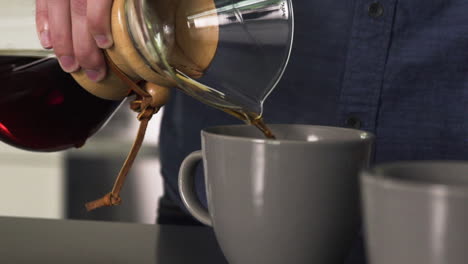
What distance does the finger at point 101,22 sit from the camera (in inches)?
21.3

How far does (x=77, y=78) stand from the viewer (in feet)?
1.96

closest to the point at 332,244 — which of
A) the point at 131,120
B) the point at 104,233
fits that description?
the point at 104,233

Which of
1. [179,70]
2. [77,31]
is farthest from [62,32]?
[179,70]

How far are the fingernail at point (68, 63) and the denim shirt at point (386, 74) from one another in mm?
350

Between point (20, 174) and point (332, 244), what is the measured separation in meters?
1.32

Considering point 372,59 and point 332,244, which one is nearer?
point 332,244

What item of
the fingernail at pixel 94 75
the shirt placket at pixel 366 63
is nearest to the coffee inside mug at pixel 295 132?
the fingernail at pixel 94 75

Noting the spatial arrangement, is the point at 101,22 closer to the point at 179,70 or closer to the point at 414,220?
the point at 179,70

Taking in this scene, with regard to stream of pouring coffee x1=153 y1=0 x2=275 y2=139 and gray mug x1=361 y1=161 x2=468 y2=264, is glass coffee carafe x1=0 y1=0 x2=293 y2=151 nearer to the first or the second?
stream of pouring coffee x1=153 y1=0 x2=275 y2=139

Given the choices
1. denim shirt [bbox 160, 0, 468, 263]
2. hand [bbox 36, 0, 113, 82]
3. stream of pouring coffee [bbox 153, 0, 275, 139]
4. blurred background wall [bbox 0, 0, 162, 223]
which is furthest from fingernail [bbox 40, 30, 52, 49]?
blurred background wall [bbox 0, 0, 162, 223]

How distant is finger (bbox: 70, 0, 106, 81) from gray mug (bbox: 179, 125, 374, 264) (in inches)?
5.2

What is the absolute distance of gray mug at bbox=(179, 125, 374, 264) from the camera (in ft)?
1.40

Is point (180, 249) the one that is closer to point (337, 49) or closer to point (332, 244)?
point (332, 244)

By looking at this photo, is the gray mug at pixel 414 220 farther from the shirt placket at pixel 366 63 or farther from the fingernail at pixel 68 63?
the shirt placket at pixel 366 63
